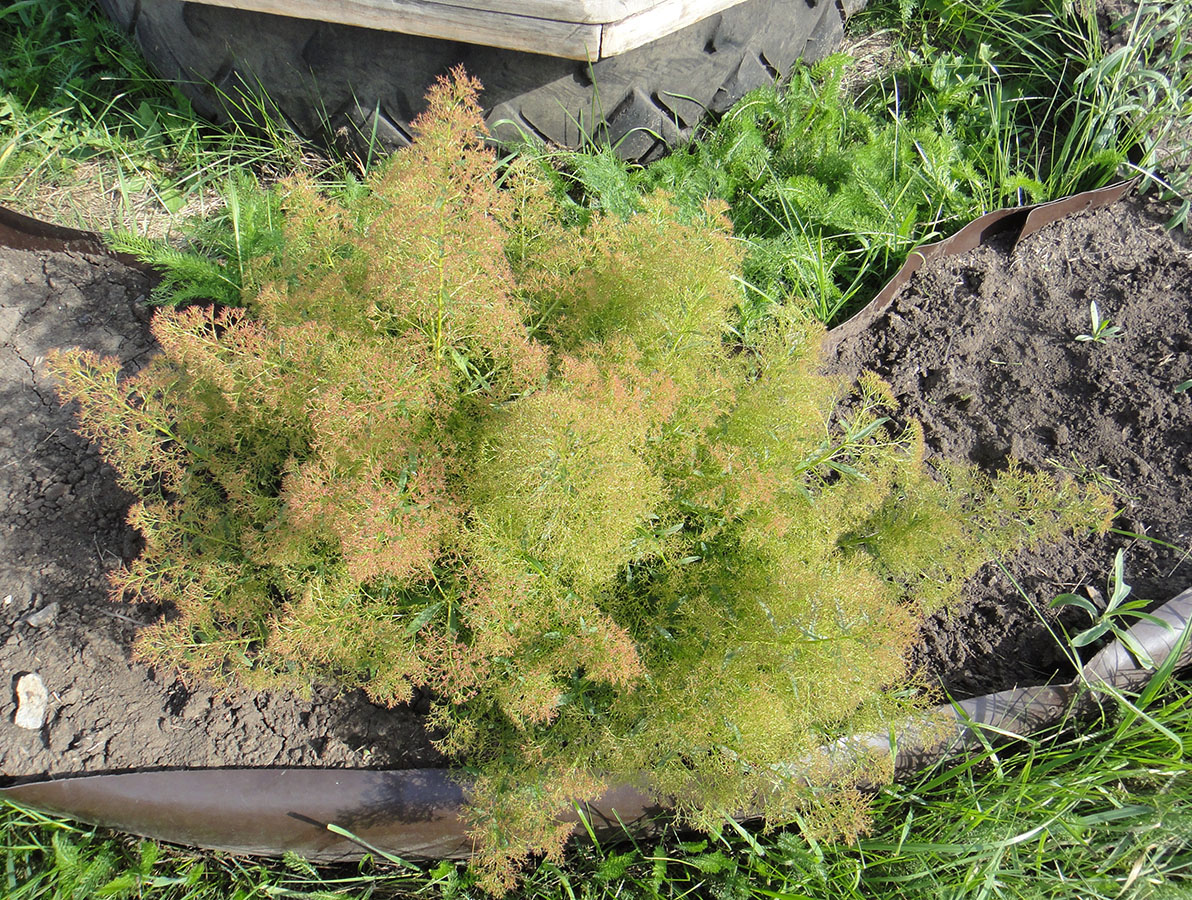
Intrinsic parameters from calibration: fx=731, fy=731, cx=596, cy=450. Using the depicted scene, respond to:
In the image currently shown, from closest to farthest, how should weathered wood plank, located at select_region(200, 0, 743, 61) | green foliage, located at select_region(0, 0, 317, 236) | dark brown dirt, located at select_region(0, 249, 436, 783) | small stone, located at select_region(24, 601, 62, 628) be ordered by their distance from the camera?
dark brown dirt, located at select_region(0, 249, 436, 783) < small stone, located at select_region(24, 601, 62, 628) < weathered wood plank, located at select_region(200, 0, 743, 61) < green foliage, located at select_region(0, 0, 317, 236)

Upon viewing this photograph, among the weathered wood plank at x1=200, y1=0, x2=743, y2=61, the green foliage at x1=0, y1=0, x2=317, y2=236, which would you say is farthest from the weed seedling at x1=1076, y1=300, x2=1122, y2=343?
the green foliage at x1=0, y1=0, x2=317, y2=236

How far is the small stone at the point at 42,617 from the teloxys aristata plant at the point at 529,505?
1.36ft

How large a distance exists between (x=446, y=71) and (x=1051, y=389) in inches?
92.8

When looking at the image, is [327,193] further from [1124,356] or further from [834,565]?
[1124,356]

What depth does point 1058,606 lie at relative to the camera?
7.06ft

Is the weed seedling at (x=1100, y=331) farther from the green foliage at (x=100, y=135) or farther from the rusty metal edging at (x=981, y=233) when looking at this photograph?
the green foliage at (x=100, y=135)

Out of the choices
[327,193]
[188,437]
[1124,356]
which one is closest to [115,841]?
[188,437]

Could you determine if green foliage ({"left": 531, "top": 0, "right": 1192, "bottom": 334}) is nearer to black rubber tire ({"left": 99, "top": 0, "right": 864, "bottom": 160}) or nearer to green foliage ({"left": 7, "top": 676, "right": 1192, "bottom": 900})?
black rubber tire ({"left": 99, "top": 0, "right": 864, "bottom": 160})

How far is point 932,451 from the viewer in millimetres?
2365

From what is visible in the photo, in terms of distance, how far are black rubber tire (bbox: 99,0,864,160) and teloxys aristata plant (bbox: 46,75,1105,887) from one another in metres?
0.98

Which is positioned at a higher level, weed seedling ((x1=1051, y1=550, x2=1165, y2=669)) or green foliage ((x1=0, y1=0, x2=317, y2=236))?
green foliage ((x1=0, y1=0, x2=317, y2=236))

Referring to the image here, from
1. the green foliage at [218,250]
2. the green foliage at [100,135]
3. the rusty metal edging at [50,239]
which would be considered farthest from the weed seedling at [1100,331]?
the rusty metal edging at [50,239]

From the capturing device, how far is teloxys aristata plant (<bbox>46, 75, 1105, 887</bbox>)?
1.47m

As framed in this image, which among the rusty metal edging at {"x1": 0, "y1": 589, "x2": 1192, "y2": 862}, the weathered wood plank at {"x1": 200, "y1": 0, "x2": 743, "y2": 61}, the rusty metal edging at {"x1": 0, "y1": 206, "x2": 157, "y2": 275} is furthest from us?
the rusty metal edging at {"x1": 0, "y1": 206, "x2": 157, "y2": 275}
